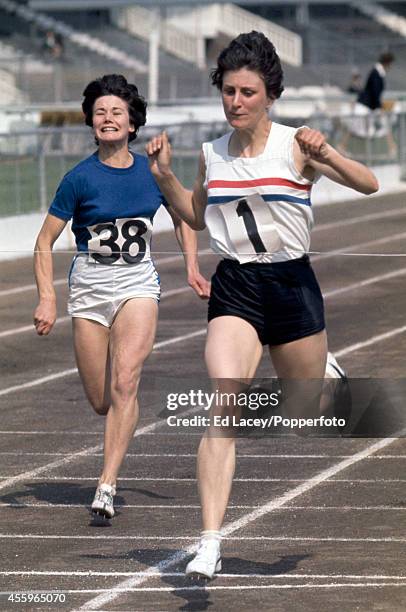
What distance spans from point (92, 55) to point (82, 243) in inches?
2227

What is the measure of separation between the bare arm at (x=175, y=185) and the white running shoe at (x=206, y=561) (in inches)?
55.8

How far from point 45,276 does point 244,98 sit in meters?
1.72

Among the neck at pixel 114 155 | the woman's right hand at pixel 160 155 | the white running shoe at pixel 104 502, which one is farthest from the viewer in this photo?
the neck at pixel 114 155

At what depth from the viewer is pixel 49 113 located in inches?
1699

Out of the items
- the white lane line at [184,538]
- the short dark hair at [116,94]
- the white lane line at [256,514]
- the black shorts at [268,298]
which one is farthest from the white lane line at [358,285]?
the black shorts at [268,298]

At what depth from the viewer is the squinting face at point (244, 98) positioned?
23.5ft

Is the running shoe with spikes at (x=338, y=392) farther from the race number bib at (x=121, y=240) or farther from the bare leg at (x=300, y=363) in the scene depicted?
the race number bib at (x=121, y=240)

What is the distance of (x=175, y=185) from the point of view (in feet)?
24.2

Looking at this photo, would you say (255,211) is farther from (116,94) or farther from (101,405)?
(101,405)

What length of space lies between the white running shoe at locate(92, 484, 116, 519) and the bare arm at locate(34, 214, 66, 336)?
78 centimetres

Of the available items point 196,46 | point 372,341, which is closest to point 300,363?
point 372,341

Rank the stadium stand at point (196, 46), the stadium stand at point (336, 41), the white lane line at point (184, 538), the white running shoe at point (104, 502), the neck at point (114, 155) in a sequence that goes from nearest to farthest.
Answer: the white lane line at point (184, 538), the white running shoe at point (104, 502), the neck at point (114, 155), the stadium stand at point (196, 46), the stadium stand at point (336, 41)

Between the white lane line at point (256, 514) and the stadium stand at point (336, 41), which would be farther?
the stadium stand at point (336, 41)

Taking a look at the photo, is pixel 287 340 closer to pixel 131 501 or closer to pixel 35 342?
pixel 131 501
